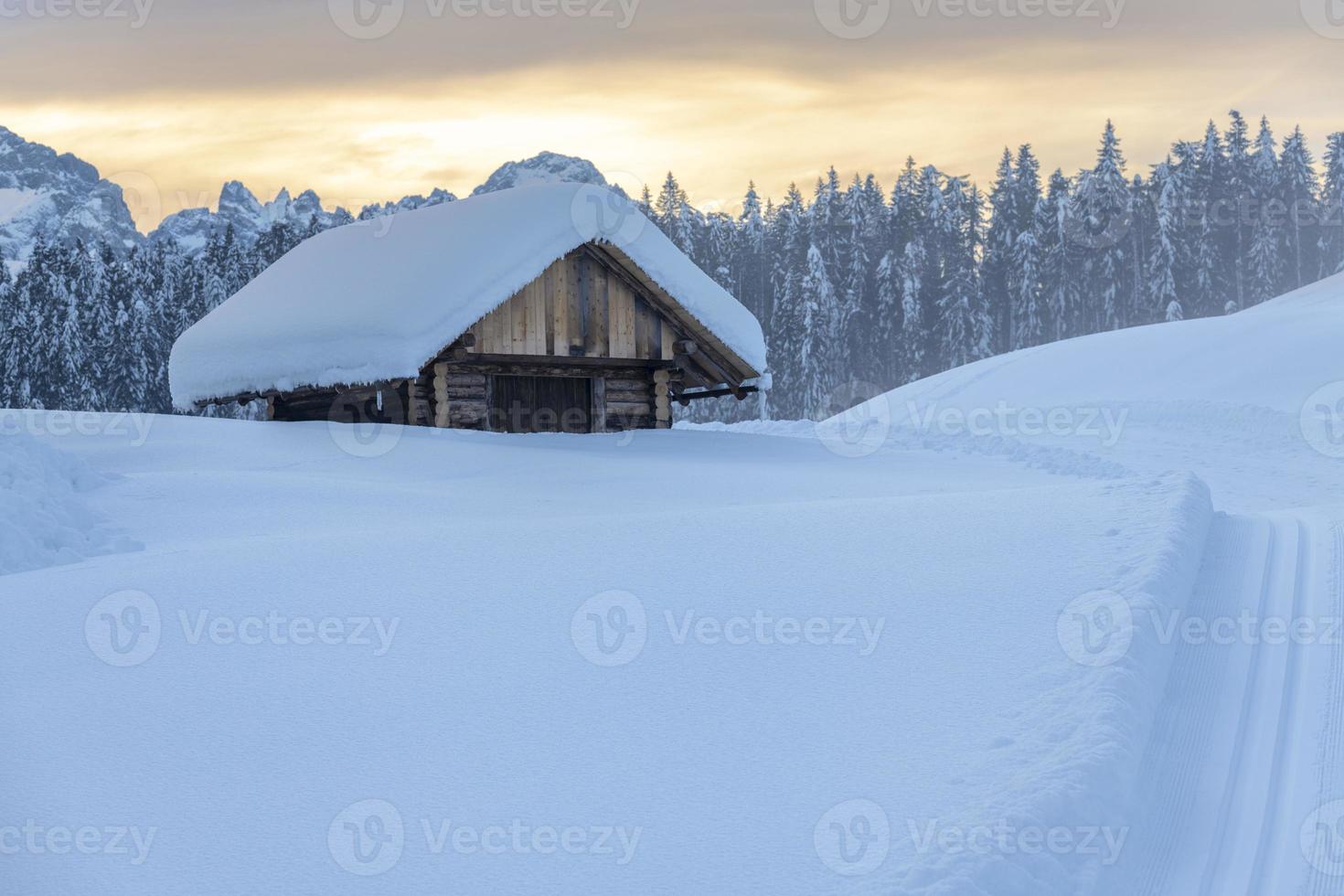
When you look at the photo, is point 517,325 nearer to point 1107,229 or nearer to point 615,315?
point 615,315

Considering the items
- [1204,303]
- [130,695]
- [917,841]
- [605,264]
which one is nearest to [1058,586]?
[917,841]

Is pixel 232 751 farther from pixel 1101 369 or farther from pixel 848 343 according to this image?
pixel 848 343

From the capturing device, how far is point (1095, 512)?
7.80 meters

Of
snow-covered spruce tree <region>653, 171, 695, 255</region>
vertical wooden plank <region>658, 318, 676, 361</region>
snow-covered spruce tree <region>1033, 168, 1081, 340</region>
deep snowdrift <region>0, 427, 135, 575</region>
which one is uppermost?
snow-covered spruce tree <region>653, 171, 695, 255</region>

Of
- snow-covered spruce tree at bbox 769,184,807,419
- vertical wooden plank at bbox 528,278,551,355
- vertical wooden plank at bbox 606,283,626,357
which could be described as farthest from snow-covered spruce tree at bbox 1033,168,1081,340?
vertical wooden plank at bbox 528,278,551,355

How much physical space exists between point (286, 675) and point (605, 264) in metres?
12.5

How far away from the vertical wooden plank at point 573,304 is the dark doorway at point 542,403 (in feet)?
3.41

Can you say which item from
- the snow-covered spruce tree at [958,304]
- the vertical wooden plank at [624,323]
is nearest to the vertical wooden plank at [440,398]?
the vertical wooden plank at [624,323]

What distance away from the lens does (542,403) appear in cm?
1794

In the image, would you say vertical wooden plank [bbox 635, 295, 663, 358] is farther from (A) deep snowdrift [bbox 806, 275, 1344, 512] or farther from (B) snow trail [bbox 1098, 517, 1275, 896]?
(B) snow trail [bbox 1098, 517, 1275, 896]

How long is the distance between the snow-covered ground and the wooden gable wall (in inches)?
280

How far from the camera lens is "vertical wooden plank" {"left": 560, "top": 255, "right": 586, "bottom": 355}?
55.3 ft

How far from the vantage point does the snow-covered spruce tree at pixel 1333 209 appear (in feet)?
224

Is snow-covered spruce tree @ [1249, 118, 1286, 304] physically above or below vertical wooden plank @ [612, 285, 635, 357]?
→ above
